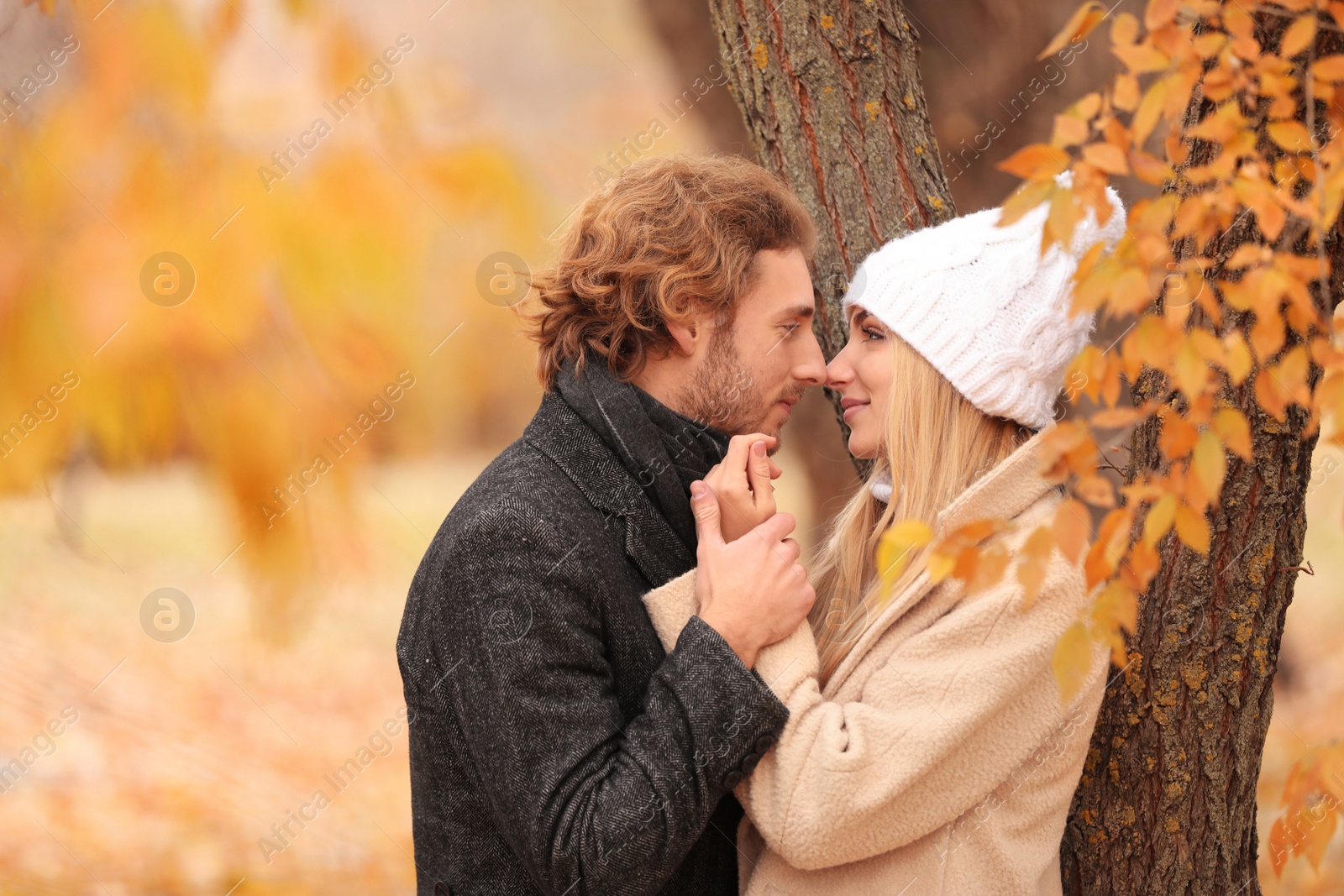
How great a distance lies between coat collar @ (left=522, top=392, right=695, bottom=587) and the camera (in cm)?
173

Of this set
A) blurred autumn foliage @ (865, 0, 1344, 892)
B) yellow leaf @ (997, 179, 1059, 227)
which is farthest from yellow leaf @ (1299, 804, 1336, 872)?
yellow leaf @ (997, 179, 1059, 227)

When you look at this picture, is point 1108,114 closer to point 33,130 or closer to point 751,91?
point 751,91

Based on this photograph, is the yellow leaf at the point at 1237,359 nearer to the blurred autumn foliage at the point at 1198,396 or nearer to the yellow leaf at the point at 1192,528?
the blurred autumn foliage at the point at 1198,396

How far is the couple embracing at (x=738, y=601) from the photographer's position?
1497 mm

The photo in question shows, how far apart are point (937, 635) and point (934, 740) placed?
17 cm

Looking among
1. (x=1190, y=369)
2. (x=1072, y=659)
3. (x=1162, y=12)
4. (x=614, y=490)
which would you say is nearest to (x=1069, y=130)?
(x=1162, y=12)

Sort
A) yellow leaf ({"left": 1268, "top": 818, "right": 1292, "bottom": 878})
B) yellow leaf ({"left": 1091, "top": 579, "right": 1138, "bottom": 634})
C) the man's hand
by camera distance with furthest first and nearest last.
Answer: the man's hand
yellow leaf ({"left": 1268, "top": 818, "right": 1292, "bottom": 878})
yellow leaf ({"left": 1091, "top": 579, "right": 1138, "bottom": 634})

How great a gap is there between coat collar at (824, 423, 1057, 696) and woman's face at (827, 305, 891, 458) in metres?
0.25

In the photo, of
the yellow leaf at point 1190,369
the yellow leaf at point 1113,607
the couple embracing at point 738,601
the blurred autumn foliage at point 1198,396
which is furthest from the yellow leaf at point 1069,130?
the couple embracing at point 738,601

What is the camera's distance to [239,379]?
3744 mm

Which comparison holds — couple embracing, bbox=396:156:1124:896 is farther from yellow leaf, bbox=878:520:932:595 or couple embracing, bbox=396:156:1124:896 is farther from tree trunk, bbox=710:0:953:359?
yellow leaf, bbox=878:520:932:595

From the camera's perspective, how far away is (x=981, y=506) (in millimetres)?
1685

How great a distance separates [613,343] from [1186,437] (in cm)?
108

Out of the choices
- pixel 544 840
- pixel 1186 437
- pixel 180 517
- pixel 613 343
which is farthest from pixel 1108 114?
pixel 180 517
